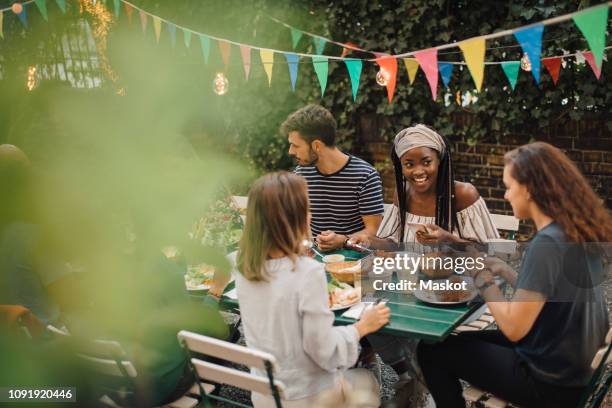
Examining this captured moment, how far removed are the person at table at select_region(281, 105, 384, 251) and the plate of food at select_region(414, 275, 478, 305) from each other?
870 mm

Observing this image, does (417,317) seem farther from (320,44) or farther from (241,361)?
(320,44)

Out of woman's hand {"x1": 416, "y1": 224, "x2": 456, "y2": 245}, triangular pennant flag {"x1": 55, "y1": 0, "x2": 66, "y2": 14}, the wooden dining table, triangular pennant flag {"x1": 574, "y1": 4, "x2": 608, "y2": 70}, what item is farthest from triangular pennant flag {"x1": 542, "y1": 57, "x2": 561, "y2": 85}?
triangular pennant flag {"x1": 55, "y1": 0, "x2": 66, "y2": 14}

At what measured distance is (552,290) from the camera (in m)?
1.98

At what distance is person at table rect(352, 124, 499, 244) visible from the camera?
294cm

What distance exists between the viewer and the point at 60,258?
2.00 ft

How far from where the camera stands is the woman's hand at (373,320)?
214 centimetres

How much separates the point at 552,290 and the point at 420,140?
1.16 meters

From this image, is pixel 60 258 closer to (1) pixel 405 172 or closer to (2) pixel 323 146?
(1) pixel 405 172

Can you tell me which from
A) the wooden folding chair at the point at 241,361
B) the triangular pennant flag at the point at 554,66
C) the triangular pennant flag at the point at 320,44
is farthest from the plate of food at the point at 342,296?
the triangular pennant flag at the point at 554,66

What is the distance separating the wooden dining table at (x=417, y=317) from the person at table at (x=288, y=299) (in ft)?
0.69

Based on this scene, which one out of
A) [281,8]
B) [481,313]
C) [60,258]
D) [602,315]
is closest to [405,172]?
[481,313]

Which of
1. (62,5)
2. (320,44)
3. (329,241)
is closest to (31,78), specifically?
(62,5)

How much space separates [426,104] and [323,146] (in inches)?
98.9

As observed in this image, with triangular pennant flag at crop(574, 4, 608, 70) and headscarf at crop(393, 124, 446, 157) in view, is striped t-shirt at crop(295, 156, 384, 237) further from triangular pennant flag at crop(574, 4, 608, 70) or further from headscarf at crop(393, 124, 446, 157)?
triangular pennant flag at crop(574, 4, 608, 70)
